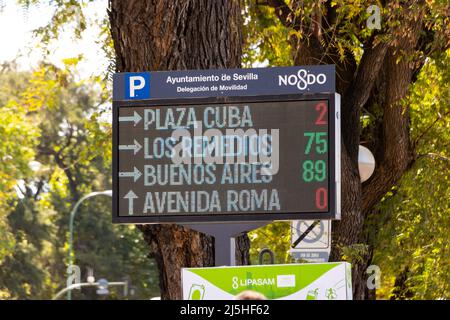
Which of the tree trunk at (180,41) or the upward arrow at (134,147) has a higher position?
the tree trunk at (180,41)

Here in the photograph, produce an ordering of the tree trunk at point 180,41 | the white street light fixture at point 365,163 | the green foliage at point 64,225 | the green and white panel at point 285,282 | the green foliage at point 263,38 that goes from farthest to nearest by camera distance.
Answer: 1. the green foliage at point 64,225
2. the green foliage at point 263,38
3. the white street light fixture at point 365,163
4. the tree trunk at point 180,41
5. the green and white panel at point 285,282

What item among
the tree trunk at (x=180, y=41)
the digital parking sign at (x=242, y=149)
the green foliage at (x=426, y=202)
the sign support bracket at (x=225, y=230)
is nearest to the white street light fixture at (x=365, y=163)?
the green foliage at (x=426, y=202)

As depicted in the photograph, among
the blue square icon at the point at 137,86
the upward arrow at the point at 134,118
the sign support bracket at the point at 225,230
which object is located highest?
the blue square icon at the point at 137,86

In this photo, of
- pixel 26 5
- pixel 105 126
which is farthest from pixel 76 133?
pixel 26 5

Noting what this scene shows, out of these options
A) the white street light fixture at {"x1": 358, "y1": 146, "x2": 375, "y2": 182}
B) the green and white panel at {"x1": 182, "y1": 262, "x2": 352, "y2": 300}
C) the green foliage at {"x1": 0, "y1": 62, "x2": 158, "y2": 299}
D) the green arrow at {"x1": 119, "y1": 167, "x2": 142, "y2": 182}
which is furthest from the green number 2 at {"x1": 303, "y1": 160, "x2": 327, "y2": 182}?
the green foliage at {"x1": 0, "y1": 62, "x2": 158, "y2": 299}

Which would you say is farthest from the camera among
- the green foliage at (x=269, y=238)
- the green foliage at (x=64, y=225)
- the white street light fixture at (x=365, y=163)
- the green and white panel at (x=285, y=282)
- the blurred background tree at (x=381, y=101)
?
the green foliage at (x=64, y=225)

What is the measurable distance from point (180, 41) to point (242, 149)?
9.54 ft

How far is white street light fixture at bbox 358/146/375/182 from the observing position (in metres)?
18.4

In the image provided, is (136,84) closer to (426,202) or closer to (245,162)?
(245,162)

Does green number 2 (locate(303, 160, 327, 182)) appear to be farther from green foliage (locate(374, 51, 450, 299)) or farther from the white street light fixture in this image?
green foliage (locate(374, 51, 450, 299))

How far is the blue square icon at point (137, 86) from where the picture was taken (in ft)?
41.9

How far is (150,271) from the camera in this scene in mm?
65312

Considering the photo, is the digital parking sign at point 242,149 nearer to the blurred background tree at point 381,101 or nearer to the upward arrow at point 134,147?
the upward arrow at point 134,147
